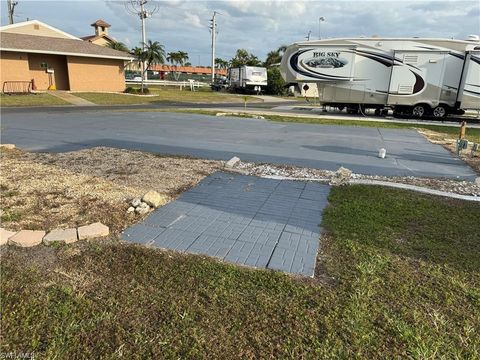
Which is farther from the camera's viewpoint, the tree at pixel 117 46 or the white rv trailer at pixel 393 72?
the tree at pixel 117 46

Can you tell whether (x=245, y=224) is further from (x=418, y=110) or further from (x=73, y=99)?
(x=73, y=99)

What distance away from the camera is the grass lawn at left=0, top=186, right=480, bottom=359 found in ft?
7.91

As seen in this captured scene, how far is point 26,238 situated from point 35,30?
33757mm

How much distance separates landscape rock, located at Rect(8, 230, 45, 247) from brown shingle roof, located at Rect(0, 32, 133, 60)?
27514 mm

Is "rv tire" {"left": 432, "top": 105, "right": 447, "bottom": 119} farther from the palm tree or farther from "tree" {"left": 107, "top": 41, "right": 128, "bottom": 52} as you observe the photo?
"tree" {"left": 107, "top": 41, "right": 128, "bottom": 52}

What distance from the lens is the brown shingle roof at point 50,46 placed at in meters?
26.6

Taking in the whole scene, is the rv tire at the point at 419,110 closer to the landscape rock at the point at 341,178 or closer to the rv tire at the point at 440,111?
the rv tire at the point at 440,111

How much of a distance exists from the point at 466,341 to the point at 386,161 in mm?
6294

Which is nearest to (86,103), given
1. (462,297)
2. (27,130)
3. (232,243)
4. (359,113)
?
(27,130)

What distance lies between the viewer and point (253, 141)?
10.5m

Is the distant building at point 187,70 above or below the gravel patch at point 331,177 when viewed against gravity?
above

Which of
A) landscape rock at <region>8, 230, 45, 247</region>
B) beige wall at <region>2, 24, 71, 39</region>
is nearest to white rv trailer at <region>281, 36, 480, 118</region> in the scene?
landscape rock at <region>8, 230, 45, 247</region>

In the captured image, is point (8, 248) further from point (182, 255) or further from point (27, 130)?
point (27, 130)

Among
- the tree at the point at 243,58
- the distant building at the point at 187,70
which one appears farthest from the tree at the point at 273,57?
the distant building at the point at 187,70
